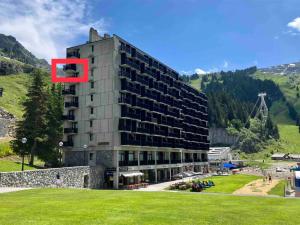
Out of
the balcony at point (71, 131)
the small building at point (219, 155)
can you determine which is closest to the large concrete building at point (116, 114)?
the balcony at point (71, 131)

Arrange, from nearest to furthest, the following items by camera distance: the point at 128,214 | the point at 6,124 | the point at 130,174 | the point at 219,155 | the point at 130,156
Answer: the point at 128,214, the point at 130,174, the point at 130,156, the point at 6,124, the point at 219,155

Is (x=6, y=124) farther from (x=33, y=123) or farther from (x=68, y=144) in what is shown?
(x=33, y=123)

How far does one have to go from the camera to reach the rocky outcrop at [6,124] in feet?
350

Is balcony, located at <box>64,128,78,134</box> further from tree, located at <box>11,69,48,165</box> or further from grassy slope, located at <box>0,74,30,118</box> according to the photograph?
grassy slope, located at <box>0,74,30,118</box>

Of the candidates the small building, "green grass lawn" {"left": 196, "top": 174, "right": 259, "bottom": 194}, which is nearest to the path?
"green grass lawn" {"left": 196, "top": 174, "right": 259, "bottom": 194}

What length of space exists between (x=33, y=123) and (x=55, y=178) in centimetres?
2027

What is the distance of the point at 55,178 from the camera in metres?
52.8

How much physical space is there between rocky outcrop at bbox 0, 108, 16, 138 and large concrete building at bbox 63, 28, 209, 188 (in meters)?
38.1

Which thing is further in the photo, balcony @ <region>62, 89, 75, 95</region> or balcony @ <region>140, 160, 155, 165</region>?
balcony @ <region>140, 160, 155, 165</region>

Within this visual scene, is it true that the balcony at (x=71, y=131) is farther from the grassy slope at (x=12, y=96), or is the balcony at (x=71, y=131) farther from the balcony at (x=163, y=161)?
the grassy slope at (x=12, y=96)

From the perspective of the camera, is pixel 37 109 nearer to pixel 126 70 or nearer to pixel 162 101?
pixel 126 70

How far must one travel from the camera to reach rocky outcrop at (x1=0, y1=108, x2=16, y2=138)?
10661 centimetres

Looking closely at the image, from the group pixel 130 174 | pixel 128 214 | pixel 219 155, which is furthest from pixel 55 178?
pixel 219 155

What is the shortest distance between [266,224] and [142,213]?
332 inches
